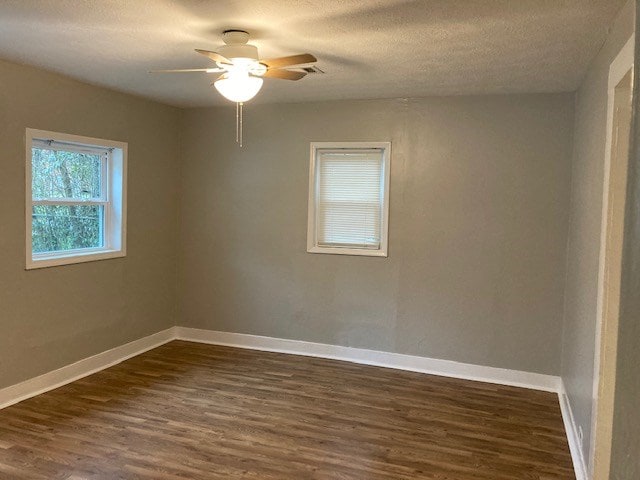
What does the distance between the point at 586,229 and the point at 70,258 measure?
3779 millimetres

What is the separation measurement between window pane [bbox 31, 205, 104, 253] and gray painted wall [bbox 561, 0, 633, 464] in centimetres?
382

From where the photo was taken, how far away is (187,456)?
3.06 m

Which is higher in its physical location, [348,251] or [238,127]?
[238,127]

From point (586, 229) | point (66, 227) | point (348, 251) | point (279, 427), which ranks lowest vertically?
point (279, 427)

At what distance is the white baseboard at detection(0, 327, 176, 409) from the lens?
12.3 ft

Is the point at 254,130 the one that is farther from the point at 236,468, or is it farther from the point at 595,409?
the point at 595,409

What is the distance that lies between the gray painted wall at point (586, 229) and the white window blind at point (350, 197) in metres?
1.63

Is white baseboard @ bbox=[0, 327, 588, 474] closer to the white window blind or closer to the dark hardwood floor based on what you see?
the dark hardwood floor

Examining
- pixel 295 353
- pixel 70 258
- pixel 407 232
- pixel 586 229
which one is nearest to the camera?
pixel 586 229

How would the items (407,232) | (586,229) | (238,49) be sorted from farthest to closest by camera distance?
1. (407,232)
2. (586,229)
3. (238,49)

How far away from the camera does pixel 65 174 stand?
14.0ft

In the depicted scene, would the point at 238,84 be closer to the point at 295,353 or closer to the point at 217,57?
the point at 217,57

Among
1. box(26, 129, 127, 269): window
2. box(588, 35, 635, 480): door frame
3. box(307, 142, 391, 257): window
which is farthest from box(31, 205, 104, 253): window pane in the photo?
box(588, 35, 635, 480): door frame

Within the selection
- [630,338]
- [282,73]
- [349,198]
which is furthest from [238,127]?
[630,338]
